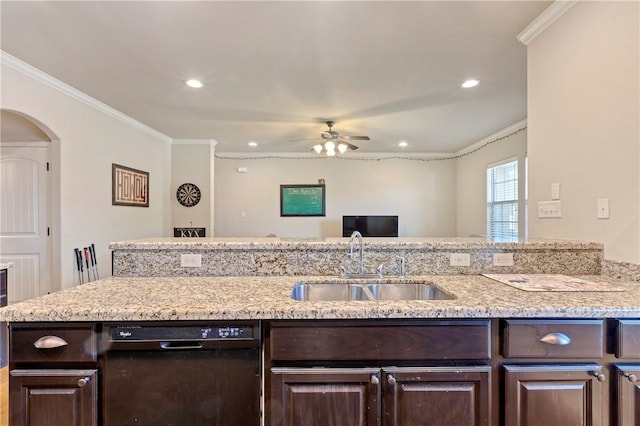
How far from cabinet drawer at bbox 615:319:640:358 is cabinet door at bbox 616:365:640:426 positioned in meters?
0.06

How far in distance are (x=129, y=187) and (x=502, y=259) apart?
4696 millimetres

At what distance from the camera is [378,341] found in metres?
1.17

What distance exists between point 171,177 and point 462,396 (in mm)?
5630

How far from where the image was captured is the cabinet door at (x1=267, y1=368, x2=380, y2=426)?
116 cm

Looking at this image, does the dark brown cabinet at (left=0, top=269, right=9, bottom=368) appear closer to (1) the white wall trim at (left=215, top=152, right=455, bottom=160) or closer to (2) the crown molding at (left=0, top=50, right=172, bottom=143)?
(2) the crown molding at (left=0, top=50, right=172, bottom=143)

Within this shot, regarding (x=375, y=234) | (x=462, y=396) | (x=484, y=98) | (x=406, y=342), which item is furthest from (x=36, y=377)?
(x=375, y=234)

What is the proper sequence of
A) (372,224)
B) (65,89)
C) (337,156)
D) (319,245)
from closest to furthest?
(319,245) → (65,89) → (372,224) → (337,156)

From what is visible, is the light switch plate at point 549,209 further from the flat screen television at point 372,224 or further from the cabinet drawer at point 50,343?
the flat screen television at point 372,224

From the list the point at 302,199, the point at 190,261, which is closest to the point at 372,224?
the point at 302,199

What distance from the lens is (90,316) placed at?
45.1 inches

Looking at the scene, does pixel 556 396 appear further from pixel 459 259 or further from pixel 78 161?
pixel 78 161

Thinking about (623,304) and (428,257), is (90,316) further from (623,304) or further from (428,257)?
(623,304)

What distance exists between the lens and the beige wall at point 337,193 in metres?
6.68

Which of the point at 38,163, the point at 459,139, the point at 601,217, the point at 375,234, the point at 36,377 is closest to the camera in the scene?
the point at 36,377
